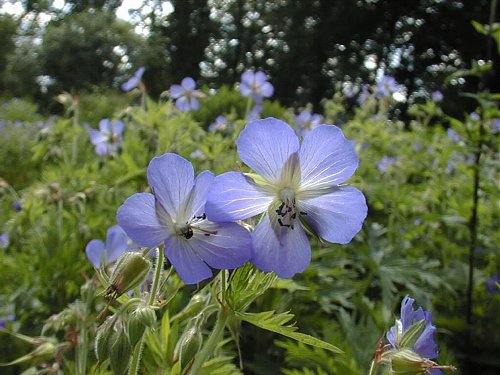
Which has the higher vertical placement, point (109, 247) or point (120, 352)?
point (120, 352)

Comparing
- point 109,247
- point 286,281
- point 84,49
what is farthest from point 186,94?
point 84,49

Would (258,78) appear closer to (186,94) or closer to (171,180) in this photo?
(186,94)

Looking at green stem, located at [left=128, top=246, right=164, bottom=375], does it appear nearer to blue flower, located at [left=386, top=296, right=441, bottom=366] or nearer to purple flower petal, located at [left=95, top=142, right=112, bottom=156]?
blue flower, located at [left=386, top=296, right=441, bottom=366]

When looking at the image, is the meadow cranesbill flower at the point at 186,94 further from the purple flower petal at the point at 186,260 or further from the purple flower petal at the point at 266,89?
the purple flower petal at the point at 186,260

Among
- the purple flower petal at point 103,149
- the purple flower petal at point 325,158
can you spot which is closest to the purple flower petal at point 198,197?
the purple flower petal at point 325,158

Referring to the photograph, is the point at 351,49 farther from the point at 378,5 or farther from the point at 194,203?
the point at 194,203
